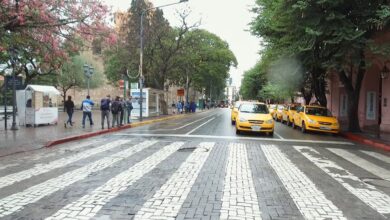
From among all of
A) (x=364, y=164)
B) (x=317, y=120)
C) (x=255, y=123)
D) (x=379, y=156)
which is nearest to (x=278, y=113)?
(x=317, y=120)

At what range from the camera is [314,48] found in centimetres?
2017

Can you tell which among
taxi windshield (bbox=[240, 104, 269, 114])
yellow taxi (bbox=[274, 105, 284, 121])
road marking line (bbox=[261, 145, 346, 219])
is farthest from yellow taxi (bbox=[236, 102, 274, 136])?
yellow taxi (bbox=[274, 105, 284, 121])

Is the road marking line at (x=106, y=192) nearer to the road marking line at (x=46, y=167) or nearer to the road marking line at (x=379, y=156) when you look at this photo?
the road marking line at (x=46, y=167)

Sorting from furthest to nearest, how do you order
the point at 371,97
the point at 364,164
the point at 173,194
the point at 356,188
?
the point at 371,97, the point at 364,164, the point at 356,188, the point at 173,194

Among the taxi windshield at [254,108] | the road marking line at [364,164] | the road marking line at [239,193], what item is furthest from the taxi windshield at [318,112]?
the road marking line at [239,193]

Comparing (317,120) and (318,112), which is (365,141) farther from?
(318,112)

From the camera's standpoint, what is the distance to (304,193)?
7188 millimetres

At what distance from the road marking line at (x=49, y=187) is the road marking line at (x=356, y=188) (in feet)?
16.9

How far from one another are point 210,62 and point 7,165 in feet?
166

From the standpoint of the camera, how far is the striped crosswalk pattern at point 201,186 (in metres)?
5.90

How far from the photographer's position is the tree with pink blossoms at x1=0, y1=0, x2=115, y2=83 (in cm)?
1147

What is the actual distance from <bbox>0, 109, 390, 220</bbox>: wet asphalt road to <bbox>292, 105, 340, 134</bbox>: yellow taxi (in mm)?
8141

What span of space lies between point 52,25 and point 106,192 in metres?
7.12

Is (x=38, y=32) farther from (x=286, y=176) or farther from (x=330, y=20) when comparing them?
(x=330, y=20)
